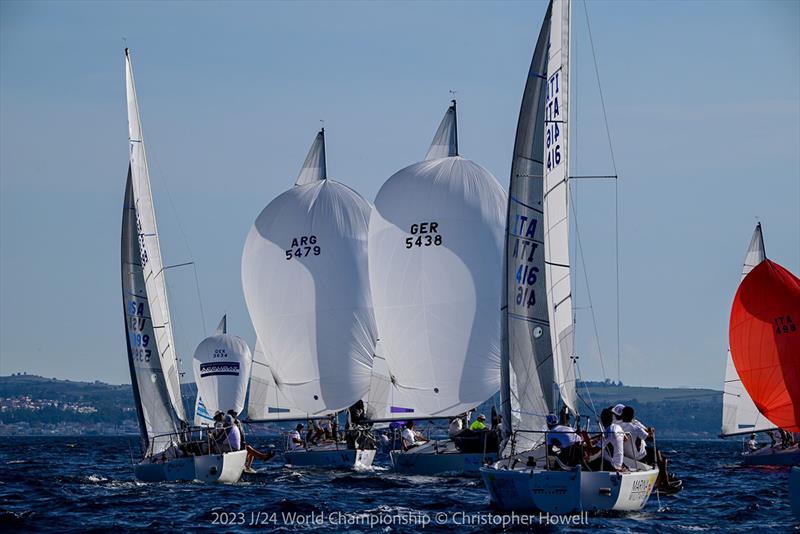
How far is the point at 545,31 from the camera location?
27594mm

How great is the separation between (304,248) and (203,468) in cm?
1374

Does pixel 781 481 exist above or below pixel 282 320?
below

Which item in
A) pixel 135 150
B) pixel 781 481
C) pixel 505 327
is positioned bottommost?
pixel 781 481

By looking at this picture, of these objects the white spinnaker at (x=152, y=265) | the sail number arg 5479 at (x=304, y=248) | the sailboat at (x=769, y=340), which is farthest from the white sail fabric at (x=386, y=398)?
the sailboat at (x=769, y=340)

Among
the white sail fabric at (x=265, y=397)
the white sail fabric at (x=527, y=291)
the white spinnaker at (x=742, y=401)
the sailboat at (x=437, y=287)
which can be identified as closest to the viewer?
the white sail fabric at (x=527, y=291)

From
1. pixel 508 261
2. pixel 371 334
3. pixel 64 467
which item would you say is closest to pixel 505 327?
pixel 508 261

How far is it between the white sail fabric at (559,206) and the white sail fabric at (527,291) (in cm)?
15

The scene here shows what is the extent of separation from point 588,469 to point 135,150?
16806mm

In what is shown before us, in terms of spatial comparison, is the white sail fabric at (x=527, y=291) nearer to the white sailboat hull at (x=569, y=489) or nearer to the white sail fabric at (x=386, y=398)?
the white sailboat hull at (x=569, y=489)

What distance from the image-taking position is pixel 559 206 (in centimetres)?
2738

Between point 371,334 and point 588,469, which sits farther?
point 371,334

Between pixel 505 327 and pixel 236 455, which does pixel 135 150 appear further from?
pixel 505 327

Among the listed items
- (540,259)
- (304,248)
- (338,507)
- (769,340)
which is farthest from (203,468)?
(769,340)

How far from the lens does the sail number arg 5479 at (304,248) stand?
44.9 meters
